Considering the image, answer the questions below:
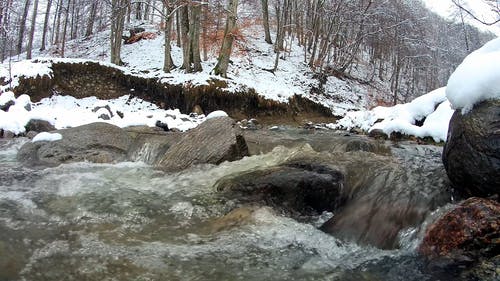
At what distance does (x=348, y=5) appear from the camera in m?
22.1

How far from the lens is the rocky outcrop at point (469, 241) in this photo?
2869 millimetres

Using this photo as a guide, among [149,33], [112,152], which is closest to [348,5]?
[149,33]

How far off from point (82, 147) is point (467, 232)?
6.30 metres

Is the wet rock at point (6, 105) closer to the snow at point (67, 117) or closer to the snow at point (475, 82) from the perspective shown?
the snow at point (67, 117)

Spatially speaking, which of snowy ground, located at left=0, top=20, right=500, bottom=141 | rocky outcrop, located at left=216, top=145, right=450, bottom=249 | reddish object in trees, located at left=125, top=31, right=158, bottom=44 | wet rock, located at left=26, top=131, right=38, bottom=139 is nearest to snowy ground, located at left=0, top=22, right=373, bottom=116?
snowy ground, located at left=0, top=20, right=500, bottom=141

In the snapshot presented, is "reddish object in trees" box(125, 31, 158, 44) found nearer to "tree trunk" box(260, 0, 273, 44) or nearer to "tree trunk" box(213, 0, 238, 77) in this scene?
Answer: "tree trunk" box(260, 0, 273, 44)

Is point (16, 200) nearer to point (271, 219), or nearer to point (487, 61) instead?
point (271, 219)

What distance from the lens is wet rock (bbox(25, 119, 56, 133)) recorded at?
9788 mm

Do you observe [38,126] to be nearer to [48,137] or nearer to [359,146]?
[48,137]

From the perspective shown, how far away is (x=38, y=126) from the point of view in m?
9.84

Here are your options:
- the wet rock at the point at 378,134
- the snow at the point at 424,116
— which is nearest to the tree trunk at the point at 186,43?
the snow at the point at 424,116

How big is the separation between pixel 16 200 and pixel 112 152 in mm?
2997

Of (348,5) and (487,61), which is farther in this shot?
(348,5)

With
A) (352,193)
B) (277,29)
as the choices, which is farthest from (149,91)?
(352,193)
